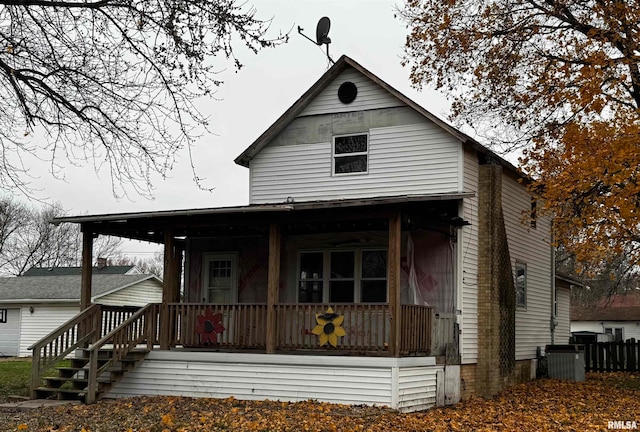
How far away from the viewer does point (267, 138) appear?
20.5m

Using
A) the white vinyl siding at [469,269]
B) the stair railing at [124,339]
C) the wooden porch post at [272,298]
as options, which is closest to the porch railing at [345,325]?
the wooden porch post at [272,298]

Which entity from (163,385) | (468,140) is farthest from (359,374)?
(468,140)

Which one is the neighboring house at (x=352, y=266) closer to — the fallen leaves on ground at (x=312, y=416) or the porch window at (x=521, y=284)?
the porch window at (x=521, y=284)

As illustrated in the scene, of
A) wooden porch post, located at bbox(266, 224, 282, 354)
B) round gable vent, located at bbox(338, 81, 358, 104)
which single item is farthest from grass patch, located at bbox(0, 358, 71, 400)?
round gable vent, located at bbox(338, 81, 358, 104)

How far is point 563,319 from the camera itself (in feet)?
92.9

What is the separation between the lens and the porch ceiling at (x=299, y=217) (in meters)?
15.7

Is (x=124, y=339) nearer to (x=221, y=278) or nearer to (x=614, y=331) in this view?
(x=221, y=278)

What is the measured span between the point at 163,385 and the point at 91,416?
11.8 ft

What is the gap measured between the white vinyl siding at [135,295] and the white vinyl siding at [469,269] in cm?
2583

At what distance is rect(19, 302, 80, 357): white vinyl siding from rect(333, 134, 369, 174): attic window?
23.6m

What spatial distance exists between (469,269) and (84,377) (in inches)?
346

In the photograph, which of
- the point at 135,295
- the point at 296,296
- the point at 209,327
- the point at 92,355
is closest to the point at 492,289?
the point at 296,296

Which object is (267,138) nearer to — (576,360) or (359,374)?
(359,374)

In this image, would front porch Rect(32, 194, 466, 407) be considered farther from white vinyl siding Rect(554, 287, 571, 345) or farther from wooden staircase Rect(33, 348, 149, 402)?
white vinyl siding Rect(554, 287, 571, 345)
